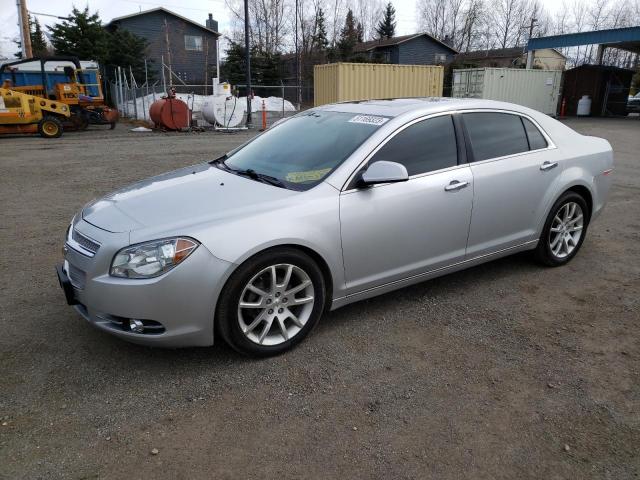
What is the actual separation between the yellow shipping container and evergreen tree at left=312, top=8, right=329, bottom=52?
3236cm

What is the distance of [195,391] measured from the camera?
2.97 metres

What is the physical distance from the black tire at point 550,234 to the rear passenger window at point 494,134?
2.11 ft

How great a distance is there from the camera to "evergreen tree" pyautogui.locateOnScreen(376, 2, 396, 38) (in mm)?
64250

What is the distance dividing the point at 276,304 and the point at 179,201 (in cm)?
92

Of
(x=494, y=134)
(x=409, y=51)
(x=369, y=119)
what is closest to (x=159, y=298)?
(x=369, y=119)

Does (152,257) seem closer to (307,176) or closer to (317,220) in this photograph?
(317,220)

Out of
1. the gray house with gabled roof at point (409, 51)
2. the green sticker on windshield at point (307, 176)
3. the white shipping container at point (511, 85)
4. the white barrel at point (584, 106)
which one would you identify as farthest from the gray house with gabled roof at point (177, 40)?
the green sticker on windshield at point (307, 176)

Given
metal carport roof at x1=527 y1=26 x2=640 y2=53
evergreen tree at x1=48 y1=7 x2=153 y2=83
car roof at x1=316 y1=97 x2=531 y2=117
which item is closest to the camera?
car roof at x1=316 y1=97 x2=531 y2=117

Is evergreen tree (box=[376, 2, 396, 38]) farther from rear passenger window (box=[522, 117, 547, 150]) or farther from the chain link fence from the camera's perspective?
rear passenger window (box=[522, 117, 547, 150])

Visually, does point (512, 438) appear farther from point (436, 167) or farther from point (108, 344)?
point (108, 344)

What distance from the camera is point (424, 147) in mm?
3861

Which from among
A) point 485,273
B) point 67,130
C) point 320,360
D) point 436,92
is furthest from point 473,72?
point 320,360

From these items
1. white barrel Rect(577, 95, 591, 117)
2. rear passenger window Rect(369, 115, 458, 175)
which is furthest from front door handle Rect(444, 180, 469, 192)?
white barrel Rect(577, 95, 591, 117)

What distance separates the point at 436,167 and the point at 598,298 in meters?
1.78
